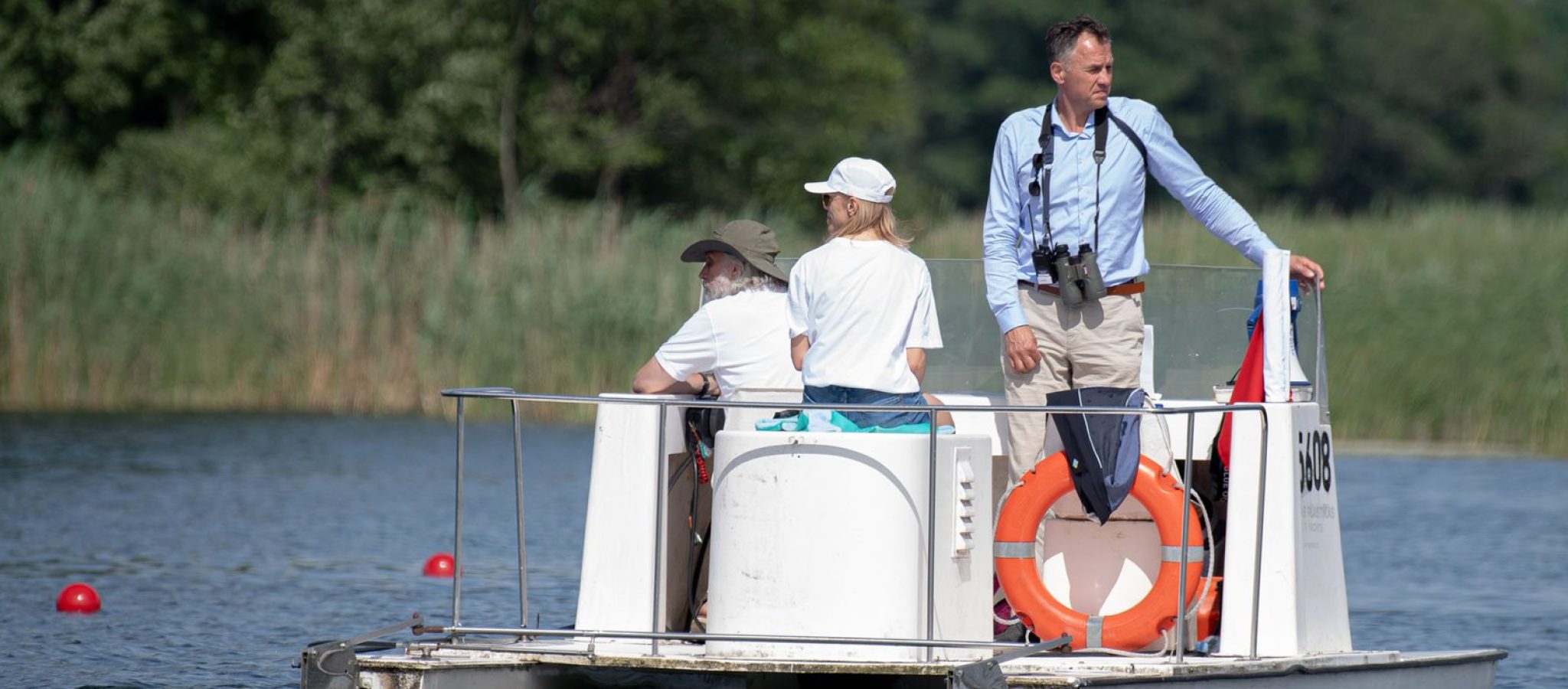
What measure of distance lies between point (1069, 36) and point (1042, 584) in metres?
1.55

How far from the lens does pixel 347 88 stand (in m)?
29.5

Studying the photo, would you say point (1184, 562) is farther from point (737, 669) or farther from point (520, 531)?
point (520, 531)

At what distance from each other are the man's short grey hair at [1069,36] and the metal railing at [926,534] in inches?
40.8

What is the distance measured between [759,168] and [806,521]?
27245 mm

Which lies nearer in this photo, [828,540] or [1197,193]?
[828,540]

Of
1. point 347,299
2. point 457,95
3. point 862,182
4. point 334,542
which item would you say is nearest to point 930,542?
point 862,182

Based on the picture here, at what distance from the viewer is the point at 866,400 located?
19.2ft

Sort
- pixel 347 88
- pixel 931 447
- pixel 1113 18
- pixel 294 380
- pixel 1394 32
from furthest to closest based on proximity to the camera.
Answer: pixel 1394 32
pixel 1113 18
pixel 347 88
pixel 294 380
pixel 931 447

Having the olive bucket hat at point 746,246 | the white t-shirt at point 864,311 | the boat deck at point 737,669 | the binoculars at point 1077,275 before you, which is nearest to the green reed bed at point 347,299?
the olive bucket hat at point 746,246

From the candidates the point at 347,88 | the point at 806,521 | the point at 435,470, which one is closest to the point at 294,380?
the point at 435,470

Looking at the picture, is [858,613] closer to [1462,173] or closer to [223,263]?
[223,263]

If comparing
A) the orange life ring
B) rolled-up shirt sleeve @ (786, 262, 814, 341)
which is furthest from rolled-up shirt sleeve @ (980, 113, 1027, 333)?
rolled-up shirt sleeve @ (786, 262, 814, 341)

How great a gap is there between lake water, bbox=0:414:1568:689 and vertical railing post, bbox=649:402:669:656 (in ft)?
9.62

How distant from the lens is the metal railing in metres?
A: 5.62
